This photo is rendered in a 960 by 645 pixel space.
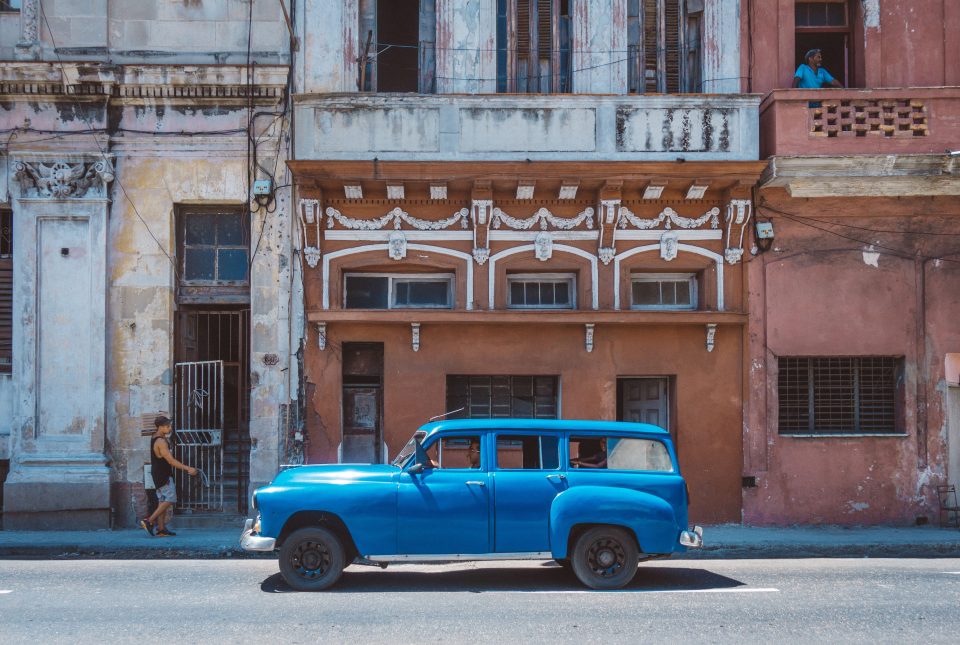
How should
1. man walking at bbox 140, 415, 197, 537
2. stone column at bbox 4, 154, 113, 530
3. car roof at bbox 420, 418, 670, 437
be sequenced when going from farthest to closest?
1. stone column at bbox 4, 154, 113, 530
2. man walking at bbox 140, 415, 197, 537
3. car roof at bbox 420, 418, 670, 437

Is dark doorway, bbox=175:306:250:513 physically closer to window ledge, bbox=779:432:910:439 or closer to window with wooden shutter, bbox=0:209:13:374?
window with wooden shutter, bbox=0:209:13:374

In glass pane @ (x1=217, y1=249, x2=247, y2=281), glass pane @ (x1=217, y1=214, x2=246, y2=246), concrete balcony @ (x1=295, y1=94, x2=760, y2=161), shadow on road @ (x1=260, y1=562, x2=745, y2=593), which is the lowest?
shadow on road @ (x1=260, y1=562, x2=745, y2=593)

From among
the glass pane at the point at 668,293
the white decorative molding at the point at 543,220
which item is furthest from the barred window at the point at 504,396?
the white decorative molding at the point at 543,220

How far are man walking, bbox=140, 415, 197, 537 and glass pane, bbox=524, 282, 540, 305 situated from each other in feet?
18.2

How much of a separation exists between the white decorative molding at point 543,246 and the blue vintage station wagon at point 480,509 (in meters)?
5.40

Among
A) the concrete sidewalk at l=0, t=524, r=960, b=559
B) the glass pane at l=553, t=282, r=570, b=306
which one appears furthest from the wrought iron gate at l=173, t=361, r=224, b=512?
the glass pane at l=553, t=282, r=570, b=306

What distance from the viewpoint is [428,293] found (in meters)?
15.1

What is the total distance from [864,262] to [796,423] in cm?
266

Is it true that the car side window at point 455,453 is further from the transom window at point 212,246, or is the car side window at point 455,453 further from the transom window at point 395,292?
the transom window at point 212,246

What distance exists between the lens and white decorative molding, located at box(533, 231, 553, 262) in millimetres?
14766

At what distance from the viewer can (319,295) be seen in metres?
14.7

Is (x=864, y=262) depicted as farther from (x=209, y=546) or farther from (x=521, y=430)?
(x=209, y=546)

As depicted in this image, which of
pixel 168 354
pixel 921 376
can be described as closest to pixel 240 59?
pixel 168 354

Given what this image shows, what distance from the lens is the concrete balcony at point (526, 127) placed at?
14.5 meters
